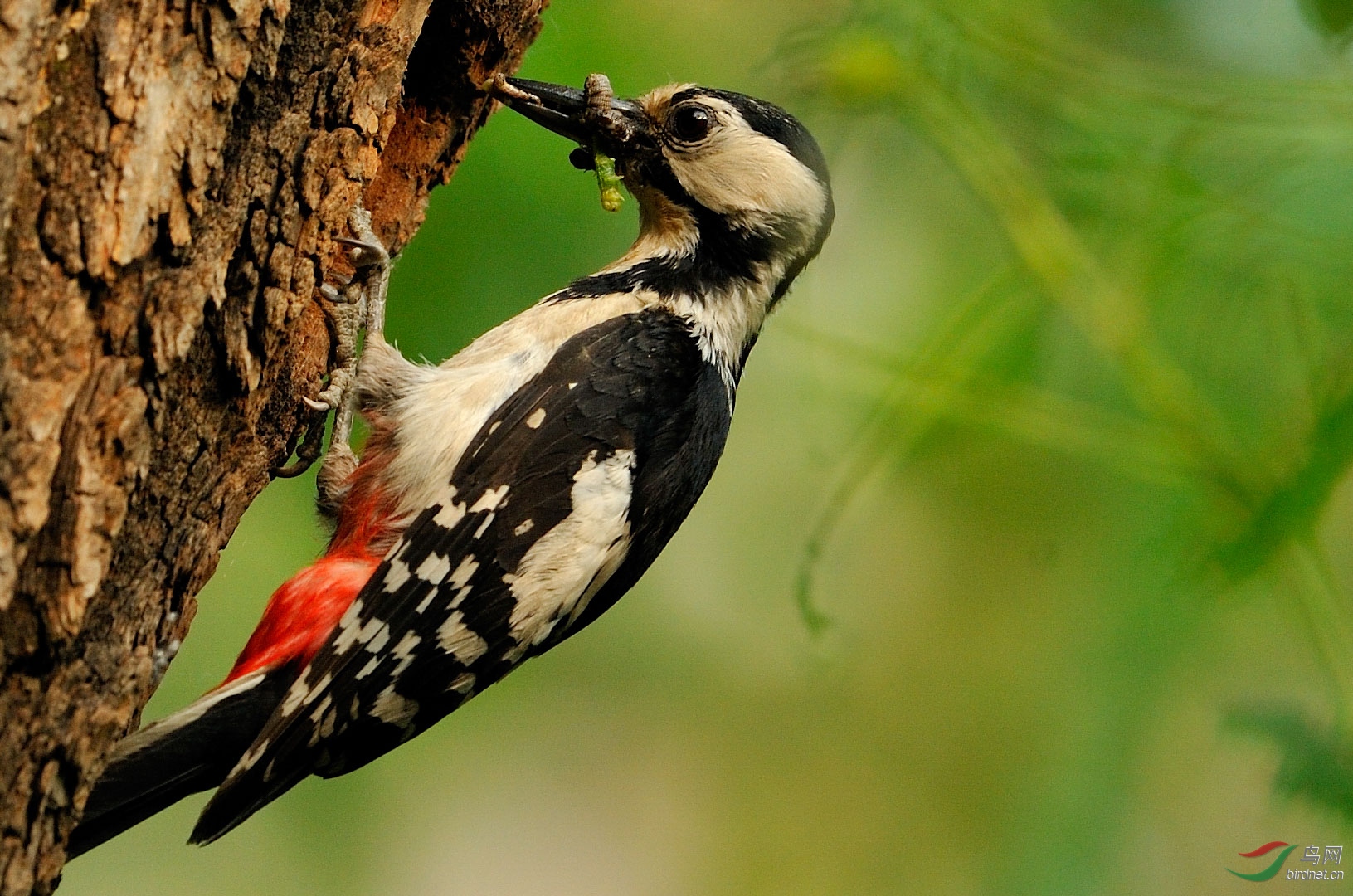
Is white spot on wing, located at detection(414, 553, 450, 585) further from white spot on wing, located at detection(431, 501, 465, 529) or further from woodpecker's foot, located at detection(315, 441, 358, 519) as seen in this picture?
woodpecker's foot, located at detection(315, 441, 358, 519)

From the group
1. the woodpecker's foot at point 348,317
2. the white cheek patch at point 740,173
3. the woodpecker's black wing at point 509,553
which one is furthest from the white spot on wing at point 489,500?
the white cheek patch at point 740,173

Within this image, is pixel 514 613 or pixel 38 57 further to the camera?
pixel 514 613

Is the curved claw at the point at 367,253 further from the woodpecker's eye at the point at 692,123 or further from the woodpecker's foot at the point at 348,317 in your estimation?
the woodpecker's eye at the point at 692,123

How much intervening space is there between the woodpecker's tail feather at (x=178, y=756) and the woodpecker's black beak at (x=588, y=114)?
1.21m

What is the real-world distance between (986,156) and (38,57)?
2.48 meters

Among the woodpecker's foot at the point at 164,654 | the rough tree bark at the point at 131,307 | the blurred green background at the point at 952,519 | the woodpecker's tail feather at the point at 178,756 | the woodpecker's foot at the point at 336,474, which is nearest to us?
the rough tree bark at the point at 131,307

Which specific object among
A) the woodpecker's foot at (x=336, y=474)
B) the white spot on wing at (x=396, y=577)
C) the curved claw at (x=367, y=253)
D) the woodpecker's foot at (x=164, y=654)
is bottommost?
the white spot on wing at (x=396, y=577)

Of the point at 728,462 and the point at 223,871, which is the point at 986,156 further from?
the point at 223,871

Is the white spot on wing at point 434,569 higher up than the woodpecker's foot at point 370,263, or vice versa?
the woodpecker's foot at point 370,263

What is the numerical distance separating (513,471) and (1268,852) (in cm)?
260

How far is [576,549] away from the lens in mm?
1868

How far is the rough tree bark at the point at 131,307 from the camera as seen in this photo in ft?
3.60

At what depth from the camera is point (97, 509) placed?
1188 millimetres

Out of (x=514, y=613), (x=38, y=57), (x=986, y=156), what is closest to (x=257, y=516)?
(x=514, y=613)
